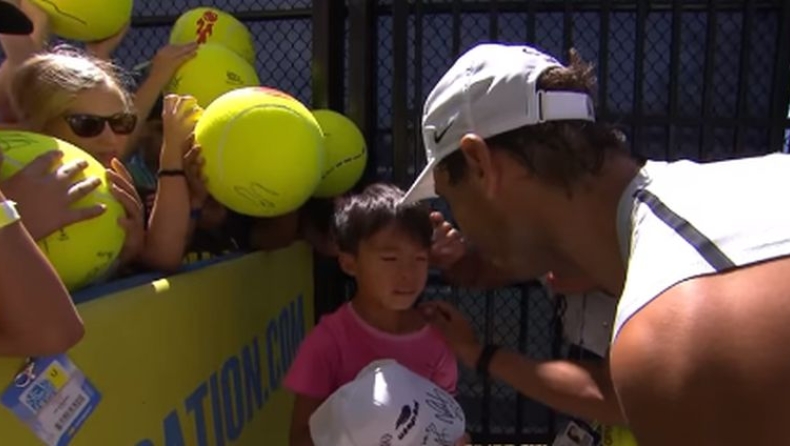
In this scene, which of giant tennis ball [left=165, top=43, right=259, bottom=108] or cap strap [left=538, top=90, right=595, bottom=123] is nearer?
cap strap [left=538, top=90, right=595, bottom=123]

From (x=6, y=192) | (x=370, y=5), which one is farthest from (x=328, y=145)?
(x=6, y=192)

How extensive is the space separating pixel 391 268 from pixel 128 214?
0.79m

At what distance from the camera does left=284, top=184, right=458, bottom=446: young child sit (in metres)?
2.47

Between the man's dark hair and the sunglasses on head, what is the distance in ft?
3.21

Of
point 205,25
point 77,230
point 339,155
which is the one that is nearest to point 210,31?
point 205,25

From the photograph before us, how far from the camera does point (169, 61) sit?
3033 mm

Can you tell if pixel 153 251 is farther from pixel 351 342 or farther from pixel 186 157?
pixel 351 342

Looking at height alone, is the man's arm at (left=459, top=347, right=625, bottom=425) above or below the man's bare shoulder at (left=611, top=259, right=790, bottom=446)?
below

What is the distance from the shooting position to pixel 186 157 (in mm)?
2477

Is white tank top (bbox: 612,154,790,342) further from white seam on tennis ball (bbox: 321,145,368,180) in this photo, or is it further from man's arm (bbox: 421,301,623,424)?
white seam on tennis ball (bbox: 321,145,368,180)

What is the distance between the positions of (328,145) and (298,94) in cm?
138

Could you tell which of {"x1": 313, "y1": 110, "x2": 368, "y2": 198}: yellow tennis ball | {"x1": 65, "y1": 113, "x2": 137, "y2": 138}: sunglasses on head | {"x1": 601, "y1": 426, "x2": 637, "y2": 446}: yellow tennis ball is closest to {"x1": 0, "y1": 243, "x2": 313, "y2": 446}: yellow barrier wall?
{"x1": 313, "y1": 110, "x2": 368, "y2": 198}: yellow tennis ball

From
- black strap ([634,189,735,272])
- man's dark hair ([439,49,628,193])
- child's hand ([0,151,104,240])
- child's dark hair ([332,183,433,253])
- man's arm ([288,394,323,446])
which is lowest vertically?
man's arm ([288,394,323,446])

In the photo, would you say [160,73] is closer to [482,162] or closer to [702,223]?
[482,162]
